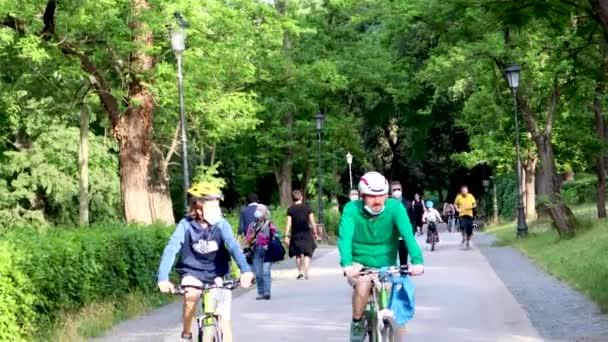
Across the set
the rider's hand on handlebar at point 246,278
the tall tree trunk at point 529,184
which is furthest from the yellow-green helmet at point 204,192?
the tall tree trunk at point 529,184

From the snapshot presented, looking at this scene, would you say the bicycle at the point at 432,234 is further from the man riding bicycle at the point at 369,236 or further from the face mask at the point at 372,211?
the face mask at the point at 372,211

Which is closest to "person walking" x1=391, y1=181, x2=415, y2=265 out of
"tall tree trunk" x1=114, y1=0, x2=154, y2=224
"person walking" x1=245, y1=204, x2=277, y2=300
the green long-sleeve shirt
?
"person walking" x1=245, y1=204, x2=277, y2=300

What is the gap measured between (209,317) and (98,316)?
630 centimetres

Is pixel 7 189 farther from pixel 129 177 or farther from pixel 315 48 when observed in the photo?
pixel 129 177

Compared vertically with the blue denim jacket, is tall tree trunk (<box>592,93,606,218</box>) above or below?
above

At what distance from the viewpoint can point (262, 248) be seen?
17906 mm

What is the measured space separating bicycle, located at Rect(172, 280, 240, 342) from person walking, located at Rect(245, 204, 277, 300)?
9713 mm

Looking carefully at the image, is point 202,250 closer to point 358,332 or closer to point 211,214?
point 211,214

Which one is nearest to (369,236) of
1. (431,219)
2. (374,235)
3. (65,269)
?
(374,235)

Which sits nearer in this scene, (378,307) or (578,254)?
(378,307)

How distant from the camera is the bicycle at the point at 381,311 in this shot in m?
8.35

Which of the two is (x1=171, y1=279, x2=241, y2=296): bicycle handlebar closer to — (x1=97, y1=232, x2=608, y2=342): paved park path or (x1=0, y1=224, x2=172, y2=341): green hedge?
(x1=0, y1=224, x2=172, y2=341): green hedge

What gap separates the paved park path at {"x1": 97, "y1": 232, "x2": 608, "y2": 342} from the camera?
475 inches

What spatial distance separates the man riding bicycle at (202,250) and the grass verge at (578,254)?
6.55 meters
